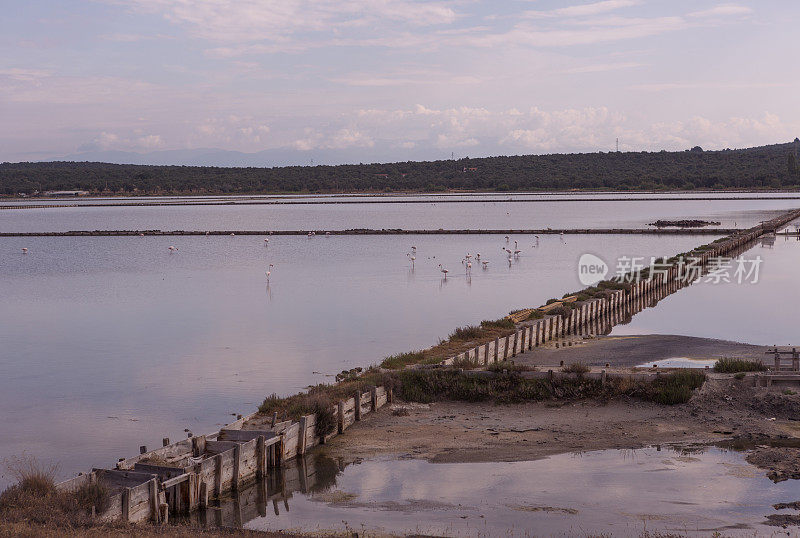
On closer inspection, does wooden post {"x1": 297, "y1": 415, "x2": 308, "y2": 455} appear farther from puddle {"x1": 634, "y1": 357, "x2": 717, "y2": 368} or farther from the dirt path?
puddle {"x1": 634, "y1": 357, "x2": 717, "y2": 368}

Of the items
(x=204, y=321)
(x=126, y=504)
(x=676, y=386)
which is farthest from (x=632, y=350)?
(x=204, y=321)

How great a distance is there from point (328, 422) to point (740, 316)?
1663cm

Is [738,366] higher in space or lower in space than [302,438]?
higher

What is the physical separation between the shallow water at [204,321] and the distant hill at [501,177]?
101572mm

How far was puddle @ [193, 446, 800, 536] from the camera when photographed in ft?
34.4

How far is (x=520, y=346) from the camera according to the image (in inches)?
774

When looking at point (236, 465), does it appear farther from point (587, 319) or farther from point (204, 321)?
point (204, 321)

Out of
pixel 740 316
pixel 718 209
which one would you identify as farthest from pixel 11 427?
pixel 718 209

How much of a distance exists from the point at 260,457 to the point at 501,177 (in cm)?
16161

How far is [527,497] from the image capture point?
11398 millimetres

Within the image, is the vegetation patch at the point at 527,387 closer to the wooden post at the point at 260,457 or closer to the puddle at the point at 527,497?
the puddle at the point at 527,497

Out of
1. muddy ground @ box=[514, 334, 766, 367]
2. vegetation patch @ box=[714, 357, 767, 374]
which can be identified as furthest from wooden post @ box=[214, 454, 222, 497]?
vegetation patch @ box=[714, 357, 767, 374]

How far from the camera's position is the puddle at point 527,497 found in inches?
413

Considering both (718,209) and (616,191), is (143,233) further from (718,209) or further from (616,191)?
(616,191)
